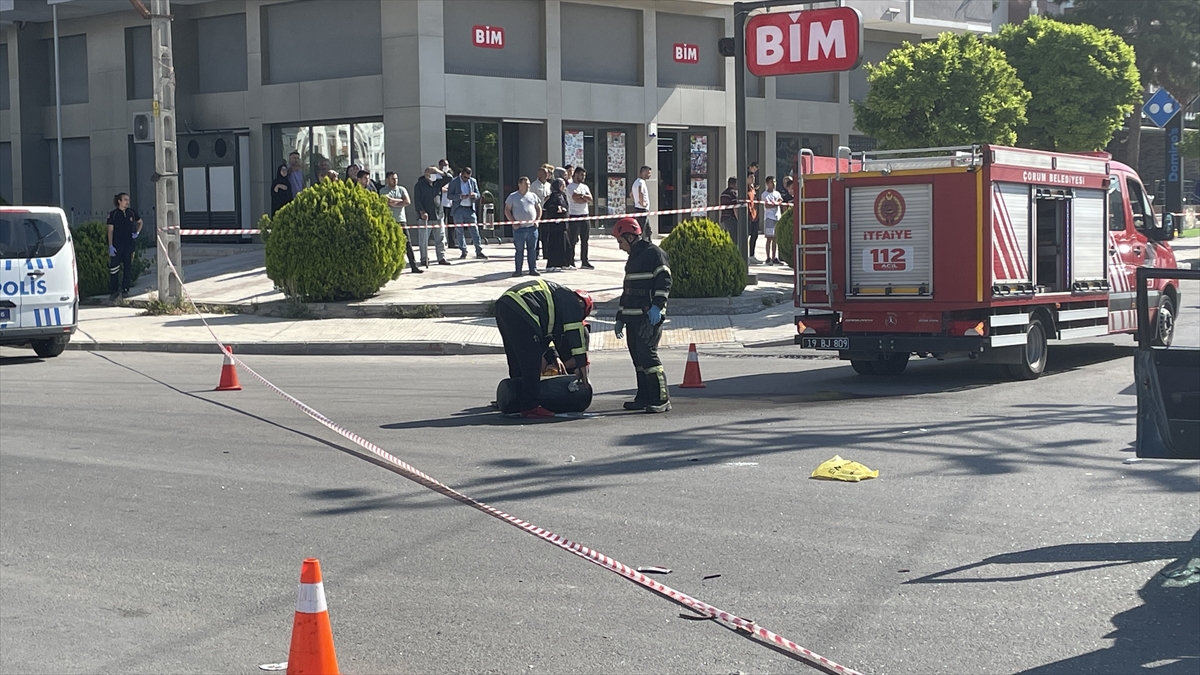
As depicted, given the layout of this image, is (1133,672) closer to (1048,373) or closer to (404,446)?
(404,446)

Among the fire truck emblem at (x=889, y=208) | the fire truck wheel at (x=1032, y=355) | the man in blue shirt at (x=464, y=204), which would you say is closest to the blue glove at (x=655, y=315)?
the fire truck emblem at (x=889, y=208)

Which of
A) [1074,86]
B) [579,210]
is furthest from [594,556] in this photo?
[1074,86]

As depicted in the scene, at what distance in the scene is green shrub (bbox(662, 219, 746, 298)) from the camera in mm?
21031

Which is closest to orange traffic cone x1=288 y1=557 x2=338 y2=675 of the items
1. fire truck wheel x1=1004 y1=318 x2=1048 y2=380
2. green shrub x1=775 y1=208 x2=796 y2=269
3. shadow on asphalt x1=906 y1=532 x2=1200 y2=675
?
shadow on asphalt x1=906 y1=532 x2=1200 y2=675

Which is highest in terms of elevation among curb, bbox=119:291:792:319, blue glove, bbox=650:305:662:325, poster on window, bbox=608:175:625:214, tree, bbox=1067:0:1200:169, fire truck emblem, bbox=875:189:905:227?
tree, bbox=1067:0:1200:169

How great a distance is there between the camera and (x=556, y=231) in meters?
24.6

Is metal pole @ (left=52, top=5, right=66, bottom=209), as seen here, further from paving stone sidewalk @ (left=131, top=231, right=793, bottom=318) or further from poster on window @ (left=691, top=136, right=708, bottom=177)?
poster on window @ (left=691, top=136, right=708, bottom=177)

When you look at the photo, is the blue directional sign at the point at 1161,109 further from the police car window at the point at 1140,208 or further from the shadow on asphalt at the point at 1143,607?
the shadow on asphalt at the point at 1143,607

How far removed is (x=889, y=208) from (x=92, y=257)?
51.0ft

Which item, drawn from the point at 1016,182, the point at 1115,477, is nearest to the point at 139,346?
the point at 1016,182

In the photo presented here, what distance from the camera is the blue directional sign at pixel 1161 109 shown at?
28375 mm

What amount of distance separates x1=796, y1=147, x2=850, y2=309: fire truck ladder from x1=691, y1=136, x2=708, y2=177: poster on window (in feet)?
69.4

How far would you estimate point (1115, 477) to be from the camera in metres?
8.78

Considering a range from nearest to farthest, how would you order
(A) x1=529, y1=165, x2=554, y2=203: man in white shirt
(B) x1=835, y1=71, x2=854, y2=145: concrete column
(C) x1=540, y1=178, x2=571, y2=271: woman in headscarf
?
1. (C) x1=540, y1=178, x2=571, y2=271: woman in headscarf
2. (A) x1=529, y1=165, x2=554, y2=203: man in white shirt
3. (B) x1=835, y1=71, x2=854, y2=145: concrete column
